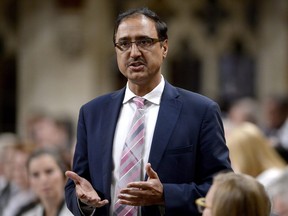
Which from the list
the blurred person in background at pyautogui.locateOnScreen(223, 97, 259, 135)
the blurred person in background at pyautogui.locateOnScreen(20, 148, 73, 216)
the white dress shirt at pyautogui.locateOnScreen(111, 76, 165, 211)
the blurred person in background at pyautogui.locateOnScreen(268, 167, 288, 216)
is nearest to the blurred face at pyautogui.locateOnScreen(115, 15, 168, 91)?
the white dress shirt at pyautogui.locateOnScreen(111, 76, 165, 211)

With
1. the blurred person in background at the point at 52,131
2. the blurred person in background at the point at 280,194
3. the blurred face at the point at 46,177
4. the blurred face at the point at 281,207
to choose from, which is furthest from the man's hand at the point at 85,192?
the blurred person in background at the point at 52,131

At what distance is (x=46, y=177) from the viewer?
5.72m

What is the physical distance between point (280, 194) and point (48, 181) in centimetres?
133

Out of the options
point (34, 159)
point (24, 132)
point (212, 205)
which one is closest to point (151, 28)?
point (212, 205)

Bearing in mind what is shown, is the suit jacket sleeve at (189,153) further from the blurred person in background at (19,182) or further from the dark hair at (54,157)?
the blurred person in background at (19,182)

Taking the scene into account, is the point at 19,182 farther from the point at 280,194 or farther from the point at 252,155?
the point at 280,194

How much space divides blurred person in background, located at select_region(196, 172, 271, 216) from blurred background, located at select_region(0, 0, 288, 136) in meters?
8.08

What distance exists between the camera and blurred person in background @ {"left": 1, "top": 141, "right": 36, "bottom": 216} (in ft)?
22.5

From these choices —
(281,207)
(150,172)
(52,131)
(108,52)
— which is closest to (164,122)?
(150,172)

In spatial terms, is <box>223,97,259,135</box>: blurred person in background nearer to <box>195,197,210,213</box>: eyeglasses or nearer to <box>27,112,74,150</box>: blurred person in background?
<box>27,112,74,150</box>: blurred person in background

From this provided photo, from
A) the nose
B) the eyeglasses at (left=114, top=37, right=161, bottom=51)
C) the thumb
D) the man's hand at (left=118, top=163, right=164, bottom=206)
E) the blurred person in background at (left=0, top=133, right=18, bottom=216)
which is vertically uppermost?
the eyeglasses at (left=114, top=37, right=161, bottom=51)

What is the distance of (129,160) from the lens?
382 centimetres

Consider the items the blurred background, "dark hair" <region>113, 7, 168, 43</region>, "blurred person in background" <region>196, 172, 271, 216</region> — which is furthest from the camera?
the blurred background

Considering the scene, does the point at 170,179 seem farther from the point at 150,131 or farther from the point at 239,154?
the point at 239,154
